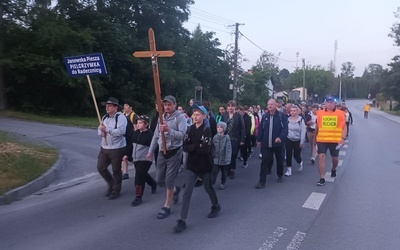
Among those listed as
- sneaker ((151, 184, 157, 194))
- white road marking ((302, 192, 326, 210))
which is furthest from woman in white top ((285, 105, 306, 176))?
sneaker ((151, 184, 157, 194))

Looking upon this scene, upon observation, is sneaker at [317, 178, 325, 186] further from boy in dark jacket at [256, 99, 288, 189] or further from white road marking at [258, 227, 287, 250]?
white road marking at [258, 227, 287, 250]

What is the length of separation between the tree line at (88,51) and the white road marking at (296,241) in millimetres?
20441

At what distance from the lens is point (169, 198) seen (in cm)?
653

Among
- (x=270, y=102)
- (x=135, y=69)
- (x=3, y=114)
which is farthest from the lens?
(x=135, y=69)

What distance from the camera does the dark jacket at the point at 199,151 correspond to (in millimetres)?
5996

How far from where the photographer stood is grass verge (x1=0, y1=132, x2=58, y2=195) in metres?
8.05

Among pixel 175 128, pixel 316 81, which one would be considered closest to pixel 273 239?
pixel 175 128

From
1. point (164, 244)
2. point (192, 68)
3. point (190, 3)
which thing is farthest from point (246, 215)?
point (192, 68)

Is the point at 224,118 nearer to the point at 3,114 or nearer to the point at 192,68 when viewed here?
Result: the point at 3,114

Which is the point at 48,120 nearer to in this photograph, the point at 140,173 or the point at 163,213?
the point at 140,173

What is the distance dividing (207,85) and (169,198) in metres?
41.8

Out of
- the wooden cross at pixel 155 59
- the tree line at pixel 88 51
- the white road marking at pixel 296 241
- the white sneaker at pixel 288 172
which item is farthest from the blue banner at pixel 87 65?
the tree line at pixel 88 51

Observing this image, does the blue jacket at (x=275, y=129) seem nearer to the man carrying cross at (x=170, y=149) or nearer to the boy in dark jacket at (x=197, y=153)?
the man carrying cross at (x=170, y=149)

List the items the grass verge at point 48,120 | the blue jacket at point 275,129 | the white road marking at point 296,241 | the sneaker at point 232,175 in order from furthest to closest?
1. the grass verge at point 48,120
2. the sneaker at point 232,175
3. the blue jacket at point 275,129
4. the white road marking at point 296,241
